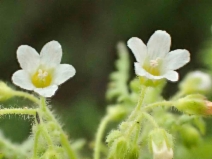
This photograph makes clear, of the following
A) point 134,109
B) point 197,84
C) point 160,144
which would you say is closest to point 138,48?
point 134,109

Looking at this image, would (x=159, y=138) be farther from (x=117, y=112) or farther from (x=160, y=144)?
(x=117, y=112)

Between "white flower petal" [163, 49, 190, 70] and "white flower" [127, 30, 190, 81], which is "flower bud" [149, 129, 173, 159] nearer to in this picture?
"white flower" [127, 30, 190, 81]

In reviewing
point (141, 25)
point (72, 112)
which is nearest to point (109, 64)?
point (141, 25)

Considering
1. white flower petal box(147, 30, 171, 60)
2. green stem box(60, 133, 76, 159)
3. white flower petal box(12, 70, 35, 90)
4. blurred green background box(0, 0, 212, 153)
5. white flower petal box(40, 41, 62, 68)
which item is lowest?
green stem box(60, 133, 76, 159)

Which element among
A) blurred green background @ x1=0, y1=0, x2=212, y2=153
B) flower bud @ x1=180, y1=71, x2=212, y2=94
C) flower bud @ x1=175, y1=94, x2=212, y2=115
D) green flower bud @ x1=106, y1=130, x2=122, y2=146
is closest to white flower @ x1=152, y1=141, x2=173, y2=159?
green flower bud @ x1=106, y1=130, x2=122, y2=146

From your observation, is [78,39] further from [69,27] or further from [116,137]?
[116,137]
